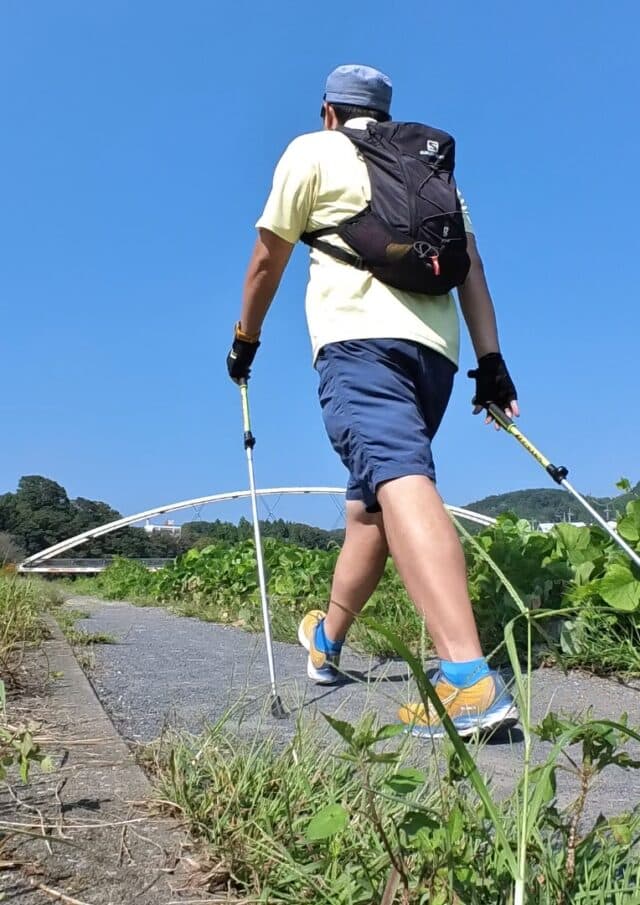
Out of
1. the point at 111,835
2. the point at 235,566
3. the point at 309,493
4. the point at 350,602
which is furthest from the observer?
the point at 309,493

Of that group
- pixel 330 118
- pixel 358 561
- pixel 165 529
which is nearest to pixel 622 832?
pixel 358 561

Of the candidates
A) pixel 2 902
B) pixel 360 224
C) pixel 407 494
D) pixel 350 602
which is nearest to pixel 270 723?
pixel 407 494

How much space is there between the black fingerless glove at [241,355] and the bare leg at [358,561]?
77cm

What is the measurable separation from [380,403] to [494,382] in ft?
2.07

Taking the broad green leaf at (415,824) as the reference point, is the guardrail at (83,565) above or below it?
below

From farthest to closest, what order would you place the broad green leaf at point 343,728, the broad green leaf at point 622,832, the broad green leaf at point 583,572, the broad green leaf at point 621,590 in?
1. the broad green leaf at point 583,572
2. the broad green leaf at point 621,590
3. the broad green leaf at point 622,832
4. the broad green leaf at point 343,728

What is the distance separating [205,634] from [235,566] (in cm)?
315

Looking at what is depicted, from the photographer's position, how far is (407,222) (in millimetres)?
2488

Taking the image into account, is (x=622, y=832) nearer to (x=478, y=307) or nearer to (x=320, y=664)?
(x=320, y=664)

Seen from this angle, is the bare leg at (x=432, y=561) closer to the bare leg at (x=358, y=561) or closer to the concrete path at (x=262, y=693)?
the concrete path at (x=262, y=693)

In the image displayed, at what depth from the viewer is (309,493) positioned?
8.98m

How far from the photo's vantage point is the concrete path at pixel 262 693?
1.83 m

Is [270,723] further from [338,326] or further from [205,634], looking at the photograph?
[205,634]

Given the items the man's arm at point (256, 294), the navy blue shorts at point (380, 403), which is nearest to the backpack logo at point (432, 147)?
the man's arm at point (256, 294)
